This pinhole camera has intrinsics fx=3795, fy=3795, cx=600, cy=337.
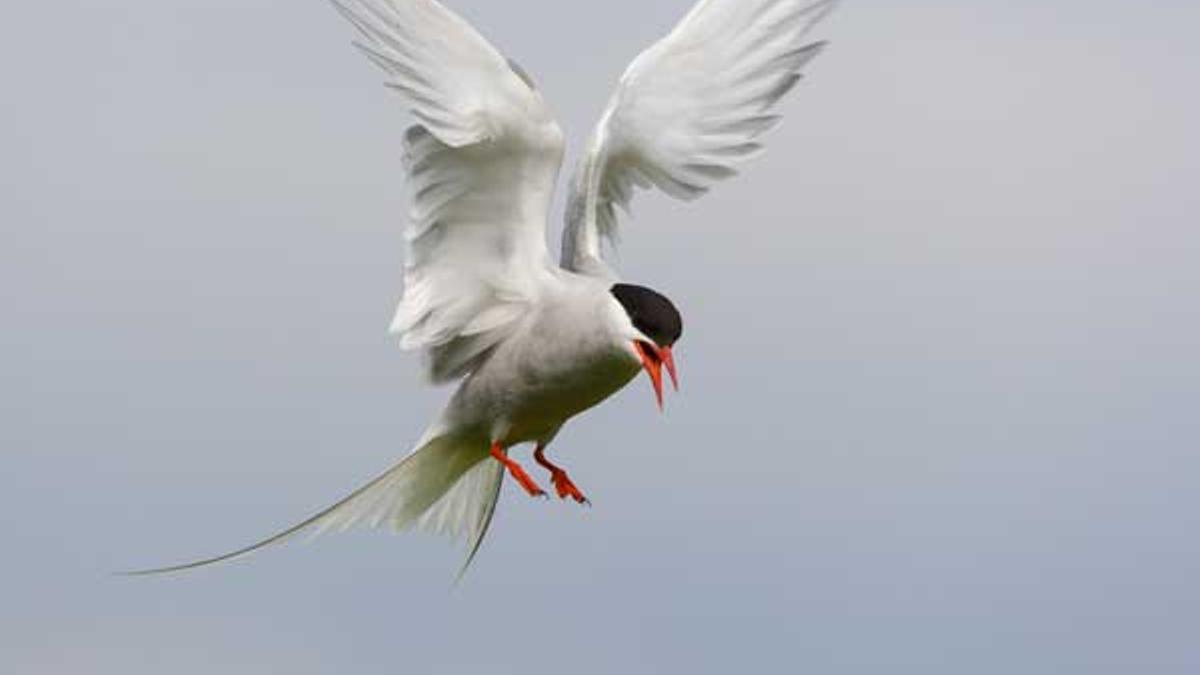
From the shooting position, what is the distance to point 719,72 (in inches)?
633

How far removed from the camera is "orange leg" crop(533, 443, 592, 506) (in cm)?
1514

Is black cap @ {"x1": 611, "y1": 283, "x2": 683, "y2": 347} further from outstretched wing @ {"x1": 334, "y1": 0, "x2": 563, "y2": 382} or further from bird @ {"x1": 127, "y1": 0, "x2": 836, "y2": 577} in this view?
outstretched wing @ {"x1": 334, "y1": 0, "x2": 563, "y2": 382}

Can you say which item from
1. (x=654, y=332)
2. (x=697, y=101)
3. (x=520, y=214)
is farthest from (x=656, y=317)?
(x=697, y=101)

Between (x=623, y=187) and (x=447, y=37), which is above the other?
(x=447, y=37)

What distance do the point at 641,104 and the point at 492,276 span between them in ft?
4.26

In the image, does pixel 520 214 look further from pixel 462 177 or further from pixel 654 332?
pixel 654 332

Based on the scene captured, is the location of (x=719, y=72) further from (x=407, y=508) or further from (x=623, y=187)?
(x=407, y=508)

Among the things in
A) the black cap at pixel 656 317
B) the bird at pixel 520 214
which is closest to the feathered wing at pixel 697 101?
the bird at pixel 520 214

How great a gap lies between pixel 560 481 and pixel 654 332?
47.6 inches

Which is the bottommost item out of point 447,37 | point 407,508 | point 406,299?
point 407,508

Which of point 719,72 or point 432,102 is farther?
point 719,72

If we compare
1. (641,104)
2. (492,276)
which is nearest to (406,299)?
(492,276)

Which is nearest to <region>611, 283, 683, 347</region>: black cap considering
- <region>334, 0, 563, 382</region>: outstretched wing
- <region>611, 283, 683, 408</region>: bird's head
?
<region>611, 283, 683, 408</region>: bird's head

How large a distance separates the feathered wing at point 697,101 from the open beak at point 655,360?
1440mm
